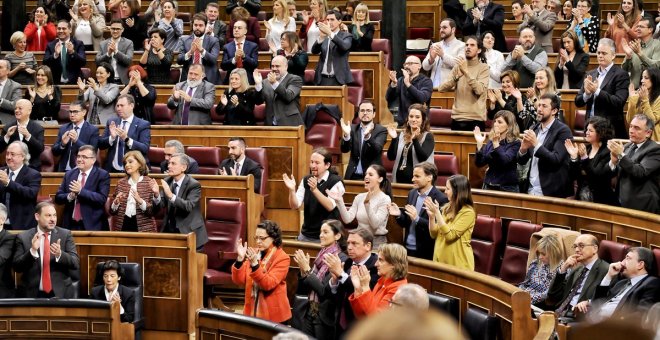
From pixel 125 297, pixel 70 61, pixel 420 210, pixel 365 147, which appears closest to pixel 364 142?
pixel 365 147

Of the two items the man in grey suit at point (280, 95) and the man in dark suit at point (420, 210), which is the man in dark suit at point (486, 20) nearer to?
the man in grey suit at point (280, 95)

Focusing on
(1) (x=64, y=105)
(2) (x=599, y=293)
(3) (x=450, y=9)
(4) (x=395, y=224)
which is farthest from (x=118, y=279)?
(3) (x=450, y=9)

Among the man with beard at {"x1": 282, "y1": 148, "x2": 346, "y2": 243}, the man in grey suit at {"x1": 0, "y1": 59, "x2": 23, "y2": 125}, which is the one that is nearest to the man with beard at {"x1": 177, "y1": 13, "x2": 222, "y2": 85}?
the man in grey suit at {"x1": 0, "y1": 59, "x2": 23, "y2": 125}

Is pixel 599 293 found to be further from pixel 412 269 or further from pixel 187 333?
pixel 187 333

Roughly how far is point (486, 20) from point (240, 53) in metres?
1.93

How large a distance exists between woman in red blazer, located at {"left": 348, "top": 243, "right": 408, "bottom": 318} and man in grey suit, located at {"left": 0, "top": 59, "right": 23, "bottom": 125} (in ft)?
12.3

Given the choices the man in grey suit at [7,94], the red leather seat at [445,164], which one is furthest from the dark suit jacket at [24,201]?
the red leather seat at [445,164]

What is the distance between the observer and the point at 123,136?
6.32 meters

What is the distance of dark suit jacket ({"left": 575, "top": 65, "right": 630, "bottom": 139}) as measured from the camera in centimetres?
604

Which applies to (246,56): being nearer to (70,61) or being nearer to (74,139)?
(70,61)

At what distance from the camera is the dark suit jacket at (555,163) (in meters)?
5.48

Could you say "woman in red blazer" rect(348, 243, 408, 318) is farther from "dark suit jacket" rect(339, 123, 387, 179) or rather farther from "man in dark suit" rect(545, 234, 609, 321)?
"dark suit jacket" rect(339, 123, 387, 179)

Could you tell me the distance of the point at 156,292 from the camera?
211 inches

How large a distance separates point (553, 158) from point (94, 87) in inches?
Result: 127
